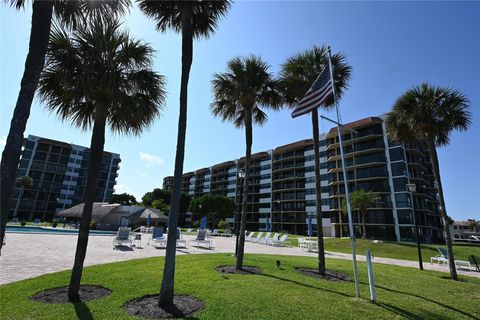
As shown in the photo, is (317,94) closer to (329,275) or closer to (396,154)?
(329,275)

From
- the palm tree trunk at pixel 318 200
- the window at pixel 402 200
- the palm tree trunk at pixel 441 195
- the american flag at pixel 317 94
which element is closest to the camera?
the american flag at pixel 317 94

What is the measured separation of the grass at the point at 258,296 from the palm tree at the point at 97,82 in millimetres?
1213

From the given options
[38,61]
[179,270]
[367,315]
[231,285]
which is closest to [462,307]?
Result: [367,315]

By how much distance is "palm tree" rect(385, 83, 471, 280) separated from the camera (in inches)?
554

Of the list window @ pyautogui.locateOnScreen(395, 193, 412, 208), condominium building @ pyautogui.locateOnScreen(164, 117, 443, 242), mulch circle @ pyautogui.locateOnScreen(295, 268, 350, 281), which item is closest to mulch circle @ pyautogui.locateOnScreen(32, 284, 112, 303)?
mulch circle @ pyautogui.locateOnScreen(295, 268, 350, 281)

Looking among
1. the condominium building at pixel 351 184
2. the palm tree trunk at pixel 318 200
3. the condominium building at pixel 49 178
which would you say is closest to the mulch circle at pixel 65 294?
the palm tree trunk at pixel 318 200

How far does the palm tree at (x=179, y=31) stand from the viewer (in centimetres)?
664

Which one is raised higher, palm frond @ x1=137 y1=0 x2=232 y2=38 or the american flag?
palm frond @ x1=137 y1=0 x2=232 y2=38

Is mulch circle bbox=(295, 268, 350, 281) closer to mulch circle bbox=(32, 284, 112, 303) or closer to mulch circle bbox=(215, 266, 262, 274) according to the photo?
mulch circle bbox=(215, 266, 262, 274)

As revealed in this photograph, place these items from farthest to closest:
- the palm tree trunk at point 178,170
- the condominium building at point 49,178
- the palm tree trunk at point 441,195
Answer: the condominium building at point 49,178
the palm tree trunk at point 441,195
the palm tree trunk at point 178,170

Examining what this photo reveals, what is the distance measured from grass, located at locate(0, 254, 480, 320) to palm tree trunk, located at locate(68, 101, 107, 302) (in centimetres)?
72

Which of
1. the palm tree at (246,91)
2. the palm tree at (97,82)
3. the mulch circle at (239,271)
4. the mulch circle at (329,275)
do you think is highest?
the palm tree at (246,91)

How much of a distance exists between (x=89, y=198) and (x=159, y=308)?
137 inches

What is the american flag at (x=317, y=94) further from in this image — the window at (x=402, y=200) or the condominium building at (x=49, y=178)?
the condominium building at (x=49, y=178)
